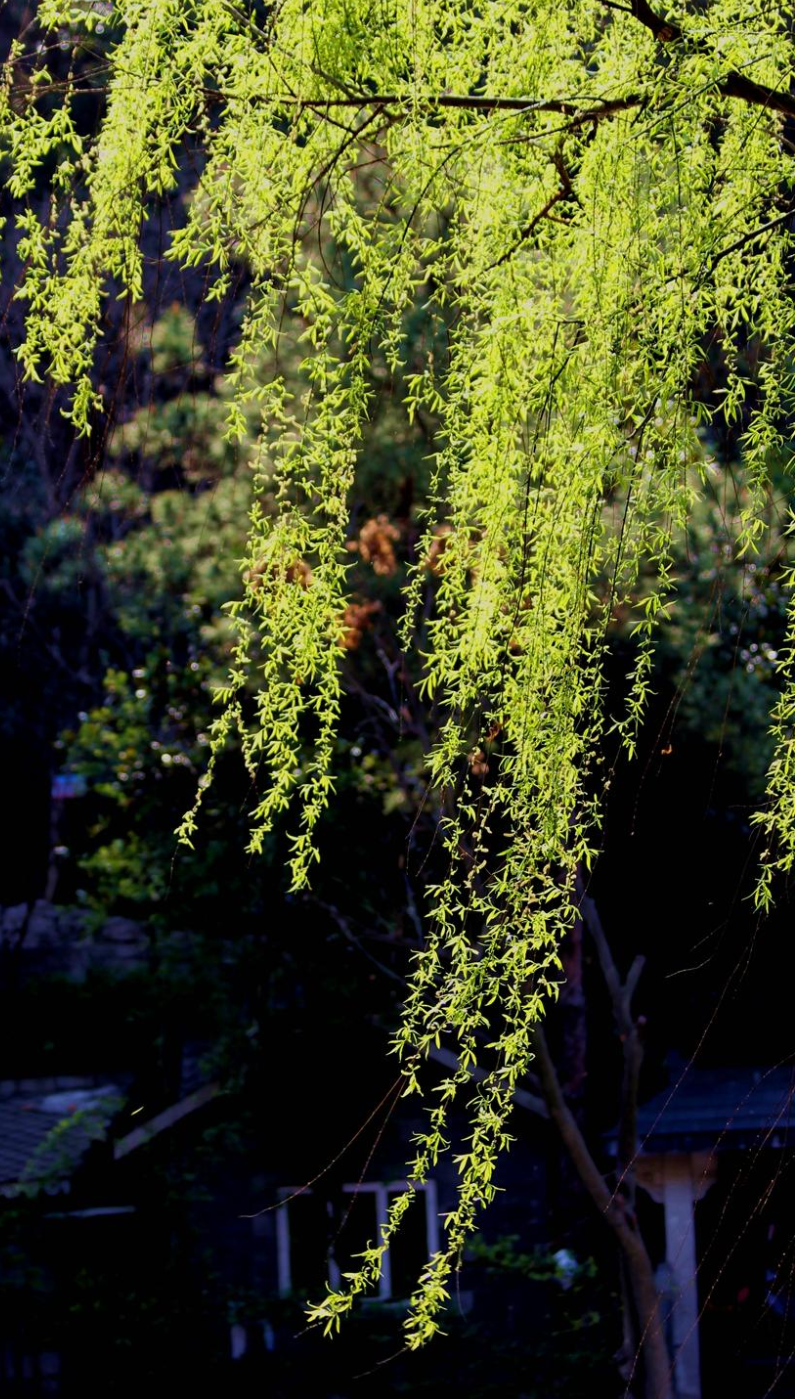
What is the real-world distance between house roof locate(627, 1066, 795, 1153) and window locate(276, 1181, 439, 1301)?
1.36 metres

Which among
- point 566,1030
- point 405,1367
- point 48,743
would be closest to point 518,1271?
point 405,1367

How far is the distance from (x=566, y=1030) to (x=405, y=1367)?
5.71 ft

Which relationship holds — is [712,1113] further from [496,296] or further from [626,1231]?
[496,296]

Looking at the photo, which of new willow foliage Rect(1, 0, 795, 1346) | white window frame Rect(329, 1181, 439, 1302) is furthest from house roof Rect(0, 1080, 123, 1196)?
new willow foliage Rect(1, 0, 795, 1346)

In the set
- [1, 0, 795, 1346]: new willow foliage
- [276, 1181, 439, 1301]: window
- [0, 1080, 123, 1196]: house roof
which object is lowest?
[276, 1181, 439, 1301]: window

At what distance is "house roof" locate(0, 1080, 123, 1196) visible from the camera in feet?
24.6

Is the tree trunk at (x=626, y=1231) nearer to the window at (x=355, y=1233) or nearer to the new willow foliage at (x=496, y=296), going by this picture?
the window at (x=355, y=1233)

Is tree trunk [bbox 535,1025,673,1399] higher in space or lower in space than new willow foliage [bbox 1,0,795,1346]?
lower

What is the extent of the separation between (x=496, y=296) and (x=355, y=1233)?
6476mm

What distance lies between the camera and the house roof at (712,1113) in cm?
686

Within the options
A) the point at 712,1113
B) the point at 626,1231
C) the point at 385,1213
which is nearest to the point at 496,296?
the point at 626,1231

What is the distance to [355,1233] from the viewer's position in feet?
24.9

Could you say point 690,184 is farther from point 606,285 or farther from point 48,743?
point 48,743

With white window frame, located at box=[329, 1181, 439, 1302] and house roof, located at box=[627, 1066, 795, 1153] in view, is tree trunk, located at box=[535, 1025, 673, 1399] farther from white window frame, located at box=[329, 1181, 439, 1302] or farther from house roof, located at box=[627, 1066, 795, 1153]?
white window frame, located at box=[329, 1181, 439, 1302]
